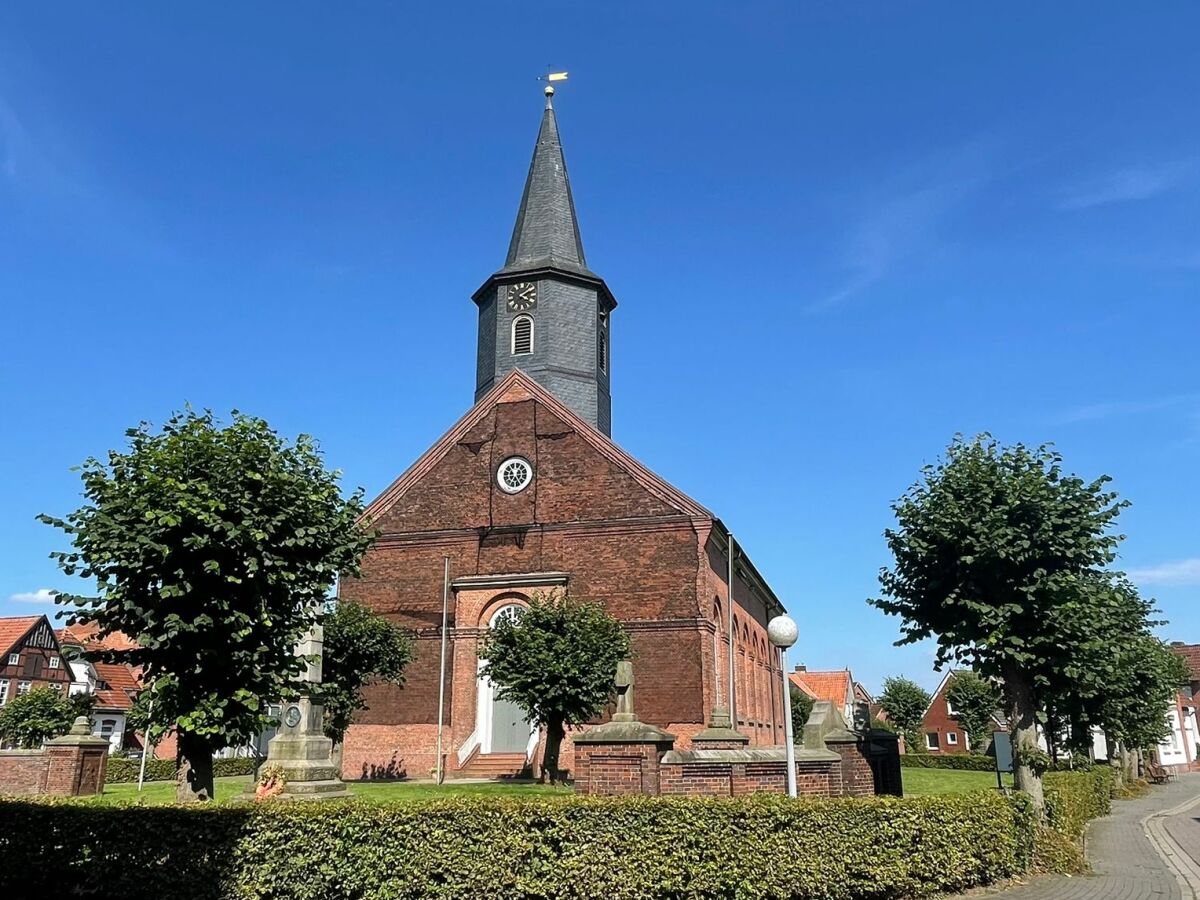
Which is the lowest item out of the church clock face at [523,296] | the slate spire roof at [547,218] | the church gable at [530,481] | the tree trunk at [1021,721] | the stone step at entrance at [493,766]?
the stone step at entrance at [493,766]

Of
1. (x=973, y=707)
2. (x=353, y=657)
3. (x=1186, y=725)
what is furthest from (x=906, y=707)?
(x=353, y=657)

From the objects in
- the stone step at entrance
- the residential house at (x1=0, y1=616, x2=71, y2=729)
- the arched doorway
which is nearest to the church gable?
the arched doorway

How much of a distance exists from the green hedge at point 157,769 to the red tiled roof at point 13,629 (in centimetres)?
2173

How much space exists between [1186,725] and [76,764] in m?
77.4

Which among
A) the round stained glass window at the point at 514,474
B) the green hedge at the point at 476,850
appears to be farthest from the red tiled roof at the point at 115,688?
the green hedge at the point at 476,850

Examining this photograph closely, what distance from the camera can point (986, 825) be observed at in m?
11.2

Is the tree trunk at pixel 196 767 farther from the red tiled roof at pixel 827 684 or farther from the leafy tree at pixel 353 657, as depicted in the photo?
the red tiled roof at pixel 827 684

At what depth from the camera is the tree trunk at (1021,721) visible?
53.7ft

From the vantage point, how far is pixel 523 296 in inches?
1271

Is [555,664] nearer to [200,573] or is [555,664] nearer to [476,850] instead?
[200,573]

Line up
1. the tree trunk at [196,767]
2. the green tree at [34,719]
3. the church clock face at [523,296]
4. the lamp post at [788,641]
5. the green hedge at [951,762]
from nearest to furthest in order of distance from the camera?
the lamp post at [788,641]
the tree trunk at [196,767]
the church clock face at [523,296]
the green tree at [34,719]
the green hedge at [951,762]

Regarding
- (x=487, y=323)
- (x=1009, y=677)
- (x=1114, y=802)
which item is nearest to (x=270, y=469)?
(x=1009, y=677)

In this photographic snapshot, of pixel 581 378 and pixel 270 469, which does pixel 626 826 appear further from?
pixel 581 378

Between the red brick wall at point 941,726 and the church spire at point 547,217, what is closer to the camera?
the church spire at point 547,217
